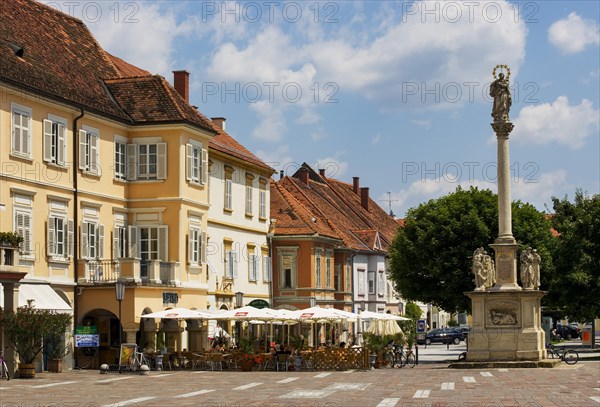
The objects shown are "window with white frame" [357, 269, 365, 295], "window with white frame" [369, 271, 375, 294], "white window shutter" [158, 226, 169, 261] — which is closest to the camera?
"white window shutter" [158, 226, 169, 261]

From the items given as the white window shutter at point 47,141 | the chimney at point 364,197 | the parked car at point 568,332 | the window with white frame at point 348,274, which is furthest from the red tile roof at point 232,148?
the parked car at point 568,332

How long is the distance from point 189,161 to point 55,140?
7.61 m

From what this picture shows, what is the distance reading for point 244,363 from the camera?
48.8m

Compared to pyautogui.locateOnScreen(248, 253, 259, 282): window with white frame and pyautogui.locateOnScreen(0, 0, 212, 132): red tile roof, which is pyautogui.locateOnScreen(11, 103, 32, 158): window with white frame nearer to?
pyautogui.locateOnScreen(0, 0, 212, 132): red tile roof

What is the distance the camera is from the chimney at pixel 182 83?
198 ft

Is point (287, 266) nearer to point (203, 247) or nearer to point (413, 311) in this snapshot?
point (203, 247)

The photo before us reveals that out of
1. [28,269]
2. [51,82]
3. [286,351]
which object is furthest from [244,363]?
[51,82]

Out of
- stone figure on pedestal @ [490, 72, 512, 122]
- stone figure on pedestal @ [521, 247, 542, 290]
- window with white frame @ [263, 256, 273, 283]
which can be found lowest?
stone figure on pedestal @ [521, 247, 542, 290]

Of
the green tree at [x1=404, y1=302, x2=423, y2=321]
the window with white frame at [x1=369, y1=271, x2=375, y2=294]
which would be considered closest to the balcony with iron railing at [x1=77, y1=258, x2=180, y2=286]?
the window with white frame at [x1=369, y1=271, x2=375, y2=294]

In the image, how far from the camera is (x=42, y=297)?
143ft

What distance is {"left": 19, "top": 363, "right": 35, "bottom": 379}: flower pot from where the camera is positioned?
39312 mm

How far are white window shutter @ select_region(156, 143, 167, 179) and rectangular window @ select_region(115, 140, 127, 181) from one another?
54.7 inches

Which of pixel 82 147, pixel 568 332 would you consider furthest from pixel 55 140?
pixel 568 332

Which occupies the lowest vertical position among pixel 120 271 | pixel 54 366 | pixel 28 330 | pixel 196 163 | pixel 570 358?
pixel 570 358
